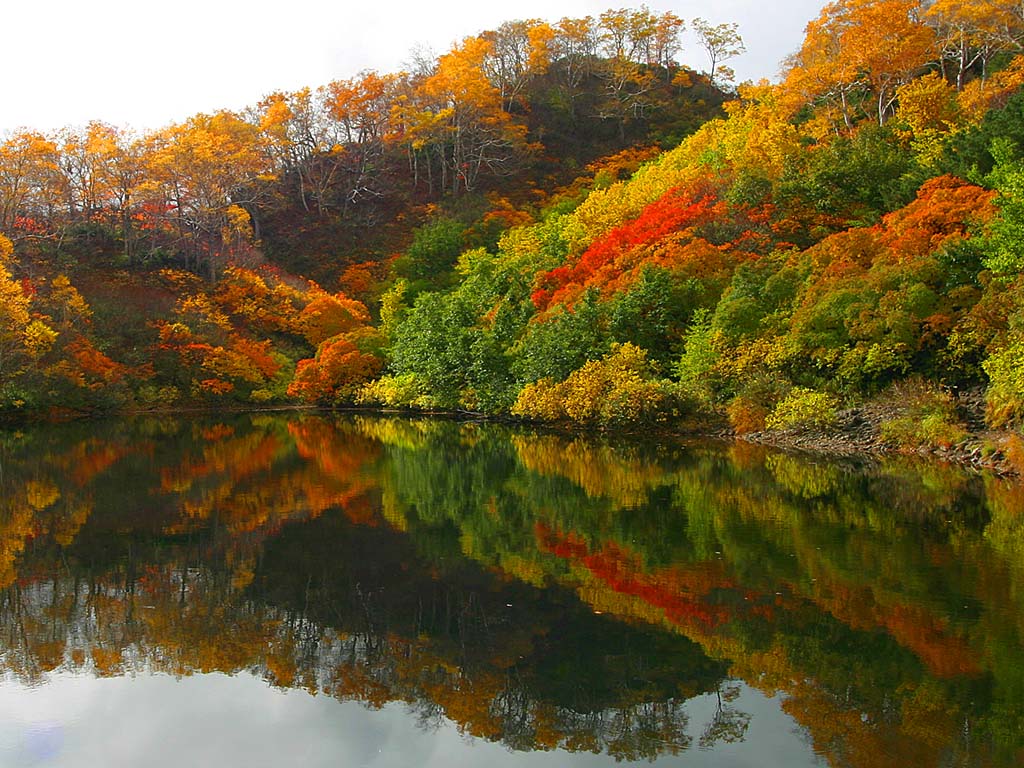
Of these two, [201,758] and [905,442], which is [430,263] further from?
[201,758]

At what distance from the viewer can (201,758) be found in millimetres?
7055

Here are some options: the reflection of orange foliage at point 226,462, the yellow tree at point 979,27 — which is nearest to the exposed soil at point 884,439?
the reflection of orange foliage at point 226,462

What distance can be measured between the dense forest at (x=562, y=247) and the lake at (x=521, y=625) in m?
8.04

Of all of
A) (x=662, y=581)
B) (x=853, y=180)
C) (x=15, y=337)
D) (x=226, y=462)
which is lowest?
(x=226, y=462)

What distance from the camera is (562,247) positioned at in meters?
45.6

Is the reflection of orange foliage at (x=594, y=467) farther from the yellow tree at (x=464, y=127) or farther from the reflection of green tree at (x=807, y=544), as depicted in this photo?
the yellow tree at (x=464, y=127)

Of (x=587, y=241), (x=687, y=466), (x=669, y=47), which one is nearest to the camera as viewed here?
(x=687, y=466)

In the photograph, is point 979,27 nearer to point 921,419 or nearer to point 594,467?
point 921,419

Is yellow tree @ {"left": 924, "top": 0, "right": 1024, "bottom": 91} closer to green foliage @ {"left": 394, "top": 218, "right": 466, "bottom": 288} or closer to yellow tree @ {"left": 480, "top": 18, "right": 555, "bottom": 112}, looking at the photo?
green foliage @ {"left": 394, "top": 218, "right": 466, "bottom": 288}

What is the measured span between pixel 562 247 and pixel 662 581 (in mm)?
35826

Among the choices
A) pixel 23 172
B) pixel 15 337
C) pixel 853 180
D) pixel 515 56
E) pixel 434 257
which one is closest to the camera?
pixel 853 180

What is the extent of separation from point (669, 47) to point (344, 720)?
84.2m

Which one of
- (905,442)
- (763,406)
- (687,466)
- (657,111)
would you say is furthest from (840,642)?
(657,111)

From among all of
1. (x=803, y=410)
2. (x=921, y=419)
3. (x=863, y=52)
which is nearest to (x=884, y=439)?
(x=921, y=419)
